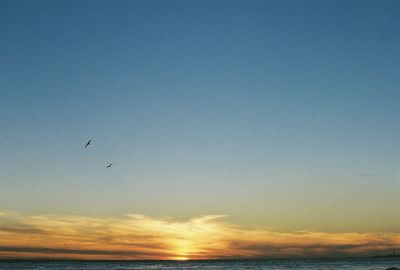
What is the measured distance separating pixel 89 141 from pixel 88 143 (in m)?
0.58

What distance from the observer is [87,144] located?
5138 centimetres

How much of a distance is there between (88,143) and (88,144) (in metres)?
0.31

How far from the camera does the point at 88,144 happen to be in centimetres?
5175

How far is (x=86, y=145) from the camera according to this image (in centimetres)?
5078

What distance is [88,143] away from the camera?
171ft

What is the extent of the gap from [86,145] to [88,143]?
1269 mm

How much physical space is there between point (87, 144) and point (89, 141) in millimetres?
1232

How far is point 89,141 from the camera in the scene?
52.6 meters

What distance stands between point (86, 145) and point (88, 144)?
3.19ft

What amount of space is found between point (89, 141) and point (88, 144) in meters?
0.88
